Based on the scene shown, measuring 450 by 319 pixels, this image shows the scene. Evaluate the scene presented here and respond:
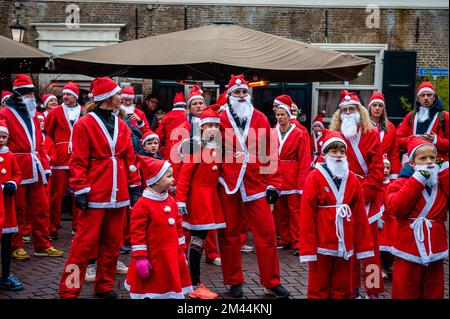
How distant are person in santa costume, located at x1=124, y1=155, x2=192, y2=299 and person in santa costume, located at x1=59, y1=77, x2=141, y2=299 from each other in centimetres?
84

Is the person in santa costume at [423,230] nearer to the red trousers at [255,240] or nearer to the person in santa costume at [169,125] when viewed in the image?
the red trousers at [255,240]

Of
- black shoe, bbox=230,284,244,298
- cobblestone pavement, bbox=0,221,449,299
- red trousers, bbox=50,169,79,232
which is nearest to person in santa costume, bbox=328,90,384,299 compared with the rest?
cobblestone pavement, bbox=0,221,449,299

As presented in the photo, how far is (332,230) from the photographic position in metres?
5.12

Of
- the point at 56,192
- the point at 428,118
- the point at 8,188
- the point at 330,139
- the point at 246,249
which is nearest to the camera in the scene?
the point at 330,139

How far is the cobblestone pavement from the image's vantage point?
6.20 metres

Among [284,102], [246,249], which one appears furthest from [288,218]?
[284,102]

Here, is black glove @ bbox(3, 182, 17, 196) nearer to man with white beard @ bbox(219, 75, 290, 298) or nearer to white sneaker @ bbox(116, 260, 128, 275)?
white sneaker @ bbox(116, 260, 128, 275)

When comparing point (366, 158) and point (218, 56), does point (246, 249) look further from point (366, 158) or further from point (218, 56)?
point (218, 56)

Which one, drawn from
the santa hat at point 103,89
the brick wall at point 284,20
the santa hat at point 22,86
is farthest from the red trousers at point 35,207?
the brick wall at point 284,20

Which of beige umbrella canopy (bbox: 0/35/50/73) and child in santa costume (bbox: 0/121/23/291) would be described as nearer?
child in santa costume (bbox: 0/121/23/291)

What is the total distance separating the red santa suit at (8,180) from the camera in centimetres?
613

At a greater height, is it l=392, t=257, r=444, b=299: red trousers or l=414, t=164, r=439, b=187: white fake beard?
l=414, t=164, r=439, b=187: white fake beard

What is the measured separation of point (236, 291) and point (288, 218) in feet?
9.22

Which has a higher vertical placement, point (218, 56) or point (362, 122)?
point (218, 56)
